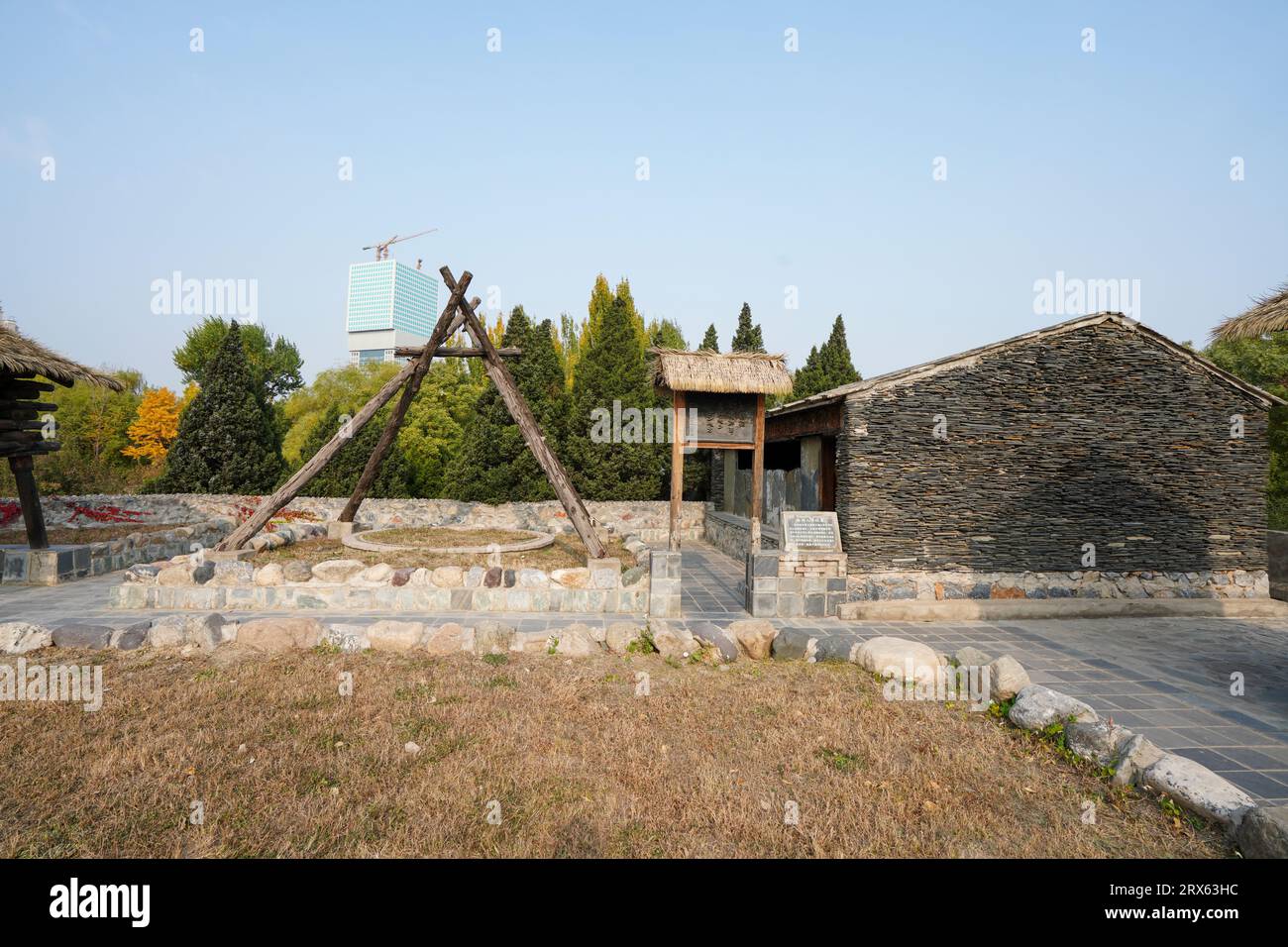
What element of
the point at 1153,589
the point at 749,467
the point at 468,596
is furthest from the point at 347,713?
the point at 749,467

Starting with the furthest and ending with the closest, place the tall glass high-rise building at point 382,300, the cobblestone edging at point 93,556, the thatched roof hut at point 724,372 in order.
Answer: the tall glass high-rise building at point 382,300 → the thatched roof hut at point 724,372 → the cobblestone edging at point 93,556

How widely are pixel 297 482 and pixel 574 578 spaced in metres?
5.59

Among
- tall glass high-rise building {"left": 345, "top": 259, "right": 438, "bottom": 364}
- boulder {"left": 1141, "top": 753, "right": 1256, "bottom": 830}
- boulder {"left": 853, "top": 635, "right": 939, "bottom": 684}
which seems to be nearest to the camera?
boulder {"left": 1141, "top": 753, "right": 1256, "bottom": 830}

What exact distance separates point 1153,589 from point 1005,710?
688 centimetres

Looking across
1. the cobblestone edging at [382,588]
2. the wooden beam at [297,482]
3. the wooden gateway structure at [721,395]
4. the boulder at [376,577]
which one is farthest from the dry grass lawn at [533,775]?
the wooden gateway structure at [721,395]

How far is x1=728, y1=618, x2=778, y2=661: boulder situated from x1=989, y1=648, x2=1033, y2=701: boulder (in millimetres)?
2344

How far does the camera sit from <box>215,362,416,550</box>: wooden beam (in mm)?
10391

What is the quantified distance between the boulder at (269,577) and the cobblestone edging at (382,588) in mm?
13

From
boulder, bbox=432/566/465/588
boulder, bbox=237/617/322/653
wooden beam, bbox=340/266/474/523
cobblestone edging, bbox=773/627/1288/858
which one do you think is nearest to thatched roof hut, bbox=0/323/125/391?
wooden beam, bbox=340/266/474/523

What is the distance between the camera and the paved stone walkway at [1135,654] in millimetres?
5215

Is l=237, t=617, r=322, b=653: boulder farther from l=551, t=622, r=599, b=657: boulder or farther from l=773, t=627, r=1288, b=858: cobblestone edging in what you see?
l=773, t=627, r=1288, b=858: cobblestone edging

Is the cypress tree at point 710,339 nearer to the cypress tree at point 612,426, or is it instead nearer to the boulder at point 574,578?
the cypress tree at point 612,426

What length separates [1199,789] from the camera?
400 cm

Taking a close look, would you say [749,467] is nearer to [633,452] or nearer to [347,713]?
[633,452]
